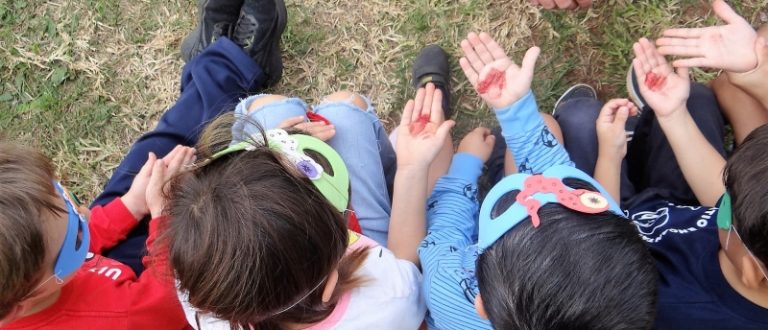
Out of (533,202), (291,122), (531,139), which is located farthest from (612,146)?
(291,122)

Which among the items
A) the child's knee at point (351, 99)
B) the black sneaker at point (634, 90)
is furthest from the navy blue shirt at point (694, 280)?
the child's knee at point (351, 99)

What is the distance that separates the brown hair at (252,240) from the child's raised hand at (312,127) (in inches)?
19.2

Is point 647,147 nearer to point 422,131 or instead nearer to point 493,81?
point 493,81

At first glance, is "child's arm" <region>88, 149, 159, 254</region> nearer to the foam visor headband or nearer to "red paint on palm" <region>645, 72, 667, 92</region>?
the foam visor headband

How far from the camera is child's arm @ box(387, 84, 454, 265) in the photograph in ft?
5.92

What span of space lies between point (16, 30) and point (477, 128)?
231 centimetres

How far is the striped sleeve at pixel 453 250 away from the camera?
1.54 meters

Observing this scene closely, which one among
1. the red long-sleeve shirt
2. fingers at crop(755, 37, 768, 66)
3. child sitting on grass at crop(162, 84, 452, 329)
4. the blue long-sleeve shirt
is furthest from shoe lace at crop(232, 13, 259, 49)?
fingers at crop(755, 37, 768, 66)

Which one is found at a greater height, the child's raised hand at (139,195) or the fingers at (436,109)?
the fingers at (436,109)

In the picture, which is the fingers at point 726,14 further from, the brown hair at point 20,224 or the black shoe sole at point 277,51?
the brown hair at point 20,224

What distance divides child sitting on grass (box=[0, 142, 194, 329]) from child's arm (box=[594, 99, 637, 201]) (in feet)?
4.39

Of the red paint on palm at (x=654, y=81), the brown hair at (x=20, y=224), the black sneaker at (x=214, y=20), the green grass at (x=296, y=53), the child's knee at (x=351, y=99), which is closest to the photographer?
the brown hair at (x=20, y=224)

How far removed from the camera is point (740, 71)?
5.68 feet

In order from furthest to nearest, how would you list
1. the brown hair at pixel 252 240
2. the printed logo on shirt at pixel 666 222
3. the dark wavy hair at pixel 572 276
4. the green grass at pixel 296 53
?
the green grass at pixel 296 53, the printed logo on shirt at pixel 666 222, the brown hair at pixel 252 240, the dark wavy hair at pixel 572 276
